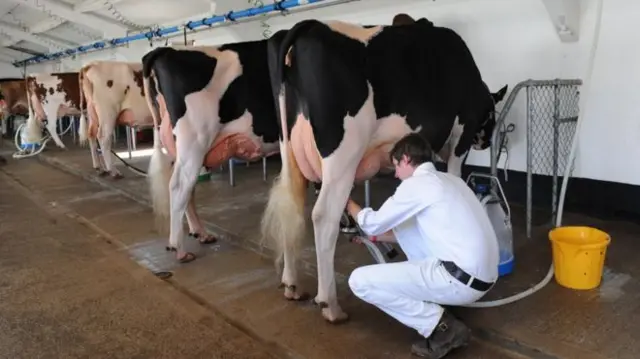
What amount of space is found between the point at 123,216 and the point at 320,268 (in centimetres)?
286

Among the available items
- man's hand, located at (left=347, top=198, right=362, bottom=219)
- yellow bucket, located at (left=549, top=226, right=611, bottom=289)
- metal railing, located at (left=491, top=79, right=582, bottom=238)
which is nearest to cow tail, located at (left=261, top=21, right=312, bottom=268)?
man's hand, located at (left=347, top=198, right=362, bottom=219)

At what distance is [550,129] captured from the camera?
13.6 feet

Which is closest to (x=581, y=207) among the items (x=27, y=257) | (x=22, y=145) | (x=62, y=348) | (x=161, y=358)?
(x=161, y=358)

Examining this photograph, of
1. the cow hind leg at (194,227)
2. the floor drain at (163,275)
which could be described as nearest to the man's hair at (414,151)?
the floor drain at (163,275)

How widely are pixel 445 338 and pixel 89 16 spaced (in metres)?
9.92

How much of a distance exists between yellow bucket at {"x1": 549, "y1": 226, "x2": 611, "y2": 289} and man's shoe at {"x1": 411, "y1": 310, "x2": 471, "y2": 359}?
2.80ft

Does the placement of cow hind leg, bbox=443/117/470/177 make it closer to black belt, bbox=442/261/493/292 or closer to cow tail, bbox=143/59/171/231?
black belt, bbox=442/261/493/292

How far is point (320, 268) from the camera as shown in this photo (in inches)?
96.3

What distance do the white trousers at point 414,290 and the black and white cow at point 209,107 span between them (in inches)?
60.1

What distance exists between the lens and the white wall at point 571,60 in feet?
12.0

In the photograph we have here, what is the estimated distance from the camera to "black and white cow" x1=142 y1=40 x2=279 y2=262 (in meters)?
3.20

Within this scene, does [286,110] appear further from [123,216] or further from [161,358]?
[123,216]

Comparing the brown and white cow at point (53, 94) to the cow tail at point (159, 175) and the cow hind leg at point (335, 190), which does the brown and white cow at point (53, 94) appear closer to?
the cow tail at point (159, 175)

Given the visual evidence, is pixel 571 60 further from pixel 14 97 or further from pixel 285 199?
pixel 14 97
